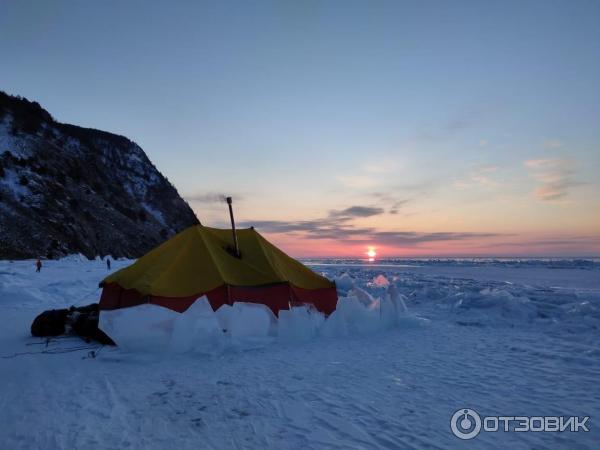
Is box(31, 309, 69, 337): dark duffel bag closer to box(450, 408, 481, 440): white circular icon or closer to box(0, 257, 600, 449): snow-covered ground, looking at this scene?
box(0, 257, 600, 449): snow-covered ground

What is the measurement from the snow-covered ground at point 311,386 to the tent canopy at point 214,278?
126 centimetres

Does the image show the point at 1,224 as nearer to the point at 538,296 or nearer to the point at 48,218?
the point at 48,218

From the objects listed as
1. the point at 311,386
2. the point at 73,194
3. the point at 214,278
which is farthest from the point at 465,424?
the point at 73,194

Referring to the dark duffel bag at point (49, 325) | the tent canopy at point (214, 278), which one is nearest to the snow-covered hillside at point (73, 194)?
the dark duffel bag at point (49, 325)

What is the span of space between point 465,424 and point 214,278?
5.91 meters

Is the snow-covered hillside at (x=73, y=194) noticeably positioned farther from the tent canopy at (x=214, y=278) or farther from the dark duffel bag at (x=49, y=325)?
the tent canopy at (x=214, y=278)

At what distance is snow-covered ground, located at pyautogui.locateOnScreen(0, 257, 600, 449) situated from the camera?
350 centimetres

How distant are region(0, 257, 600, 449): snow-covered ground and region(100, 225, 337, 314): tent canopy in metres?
1.26

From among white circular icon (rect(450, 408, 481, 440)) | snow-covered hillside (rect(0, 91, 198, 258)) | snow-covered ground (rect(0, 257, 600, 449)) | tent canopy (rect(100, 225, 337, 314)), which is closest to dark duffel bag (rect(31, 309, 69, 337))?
snow-covered ground (rect(0, 257, 600, 449))

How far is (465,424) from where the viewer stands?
3719 mm

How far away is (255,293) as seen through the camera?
28.4ft

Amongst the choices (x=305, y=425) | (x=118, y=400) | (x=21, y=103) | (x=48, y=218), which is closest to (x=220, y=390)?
(x=118, y=400)

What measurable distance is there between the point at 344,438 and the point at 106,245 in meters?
45.7

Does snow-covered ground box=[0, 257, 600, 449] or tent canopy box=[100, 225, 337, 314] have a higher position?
tent canopy box=[100, 225, 337, 314]
